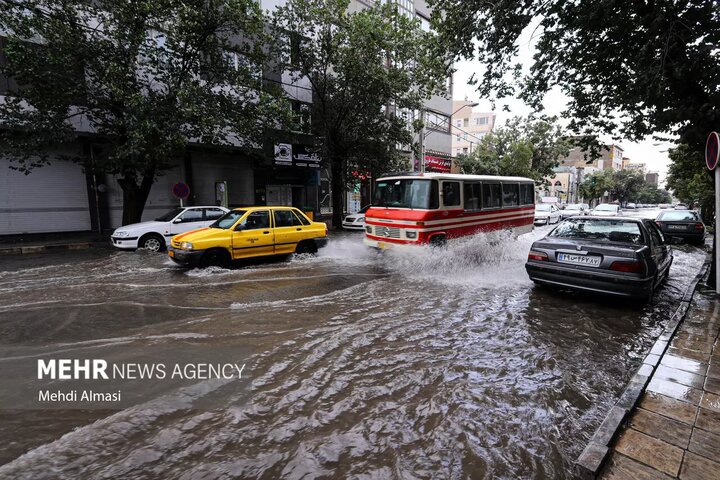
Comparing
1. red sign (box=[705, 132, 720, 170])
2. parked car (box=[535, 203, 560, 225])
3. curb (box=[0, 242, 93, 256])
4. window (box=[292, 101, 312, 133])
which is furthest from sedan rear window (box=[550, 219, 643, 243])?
parked car (box=[535, 203, 560, 225])

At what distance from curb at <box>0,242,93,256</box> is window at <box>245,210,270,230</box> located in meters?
7.89

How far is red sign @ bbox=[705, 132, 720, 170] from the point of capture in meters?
5.97

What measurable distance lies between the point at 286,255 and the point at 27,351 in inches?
253

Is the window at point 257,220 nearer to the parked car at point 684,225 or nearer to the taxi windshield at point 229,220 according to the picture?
the taxi windshield at point 229,220

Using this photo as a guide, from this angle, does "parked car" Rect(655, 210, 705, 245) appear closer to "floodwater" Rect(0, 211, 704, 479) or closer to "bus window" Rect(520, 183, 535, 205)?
"bus window" Rect(520, 183, 535, 205)

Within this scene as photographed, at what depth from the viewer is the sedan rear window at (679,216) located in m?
15.1

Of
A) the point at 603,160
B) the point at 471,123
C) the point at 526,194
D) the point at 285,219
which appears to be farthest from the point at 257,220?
the point at 603,160

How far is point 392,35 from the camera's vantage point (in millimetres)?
15805

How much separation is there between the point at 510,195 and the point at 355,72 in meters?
8.81

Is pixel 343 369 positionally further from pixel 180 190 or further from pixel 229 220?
pixel 180 190

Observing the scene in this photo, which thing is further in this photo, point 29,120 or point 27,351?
point 29,120

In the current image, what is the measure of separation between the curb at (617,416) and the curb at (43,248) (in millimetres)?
15441

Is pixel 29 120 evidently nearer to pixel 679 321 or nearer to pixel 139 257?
pixel 139 257

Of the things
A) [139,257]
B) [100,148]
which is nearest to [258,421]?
[139,257]
